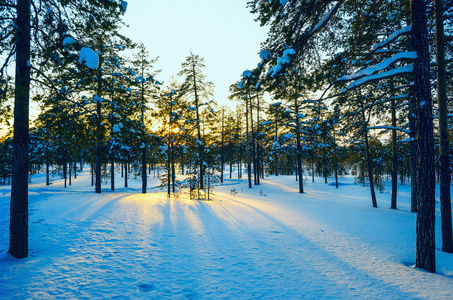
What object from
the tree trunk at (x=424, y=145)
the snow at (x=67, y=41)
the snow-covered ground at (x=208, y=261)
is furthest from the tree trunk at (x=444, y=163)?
the snow at (x=67, y=41)

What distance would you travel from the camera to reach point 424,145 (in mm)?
4477

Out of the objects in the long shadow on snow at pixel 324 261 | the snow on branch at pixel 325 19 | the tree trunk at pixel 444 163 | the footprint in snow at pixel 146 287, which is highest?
the snow on branch at pixel 325 19

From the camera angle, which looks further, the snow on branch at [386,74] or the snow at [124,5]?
the snow at [124,5]

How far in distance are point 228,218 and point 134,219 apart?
371 cm

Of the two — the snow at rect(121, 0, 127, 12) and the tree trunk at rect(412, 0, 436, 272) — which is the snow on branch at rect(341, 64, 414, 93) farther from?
the snow at rect(121, 0, 127, 12)

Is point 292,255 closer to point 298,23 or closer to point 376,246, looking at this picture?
point 376,246

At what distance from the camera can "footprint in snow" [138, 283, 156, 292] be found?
3359mm

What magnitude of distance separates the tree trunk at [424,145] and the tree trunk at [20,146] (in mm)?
8907

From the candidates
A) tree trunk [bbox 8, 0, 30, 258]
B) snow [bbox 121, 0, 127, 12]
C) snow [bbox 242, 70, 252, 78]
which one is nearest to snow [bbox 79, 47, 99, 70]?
tree trunk [bbox 8, 0, 30, 258]

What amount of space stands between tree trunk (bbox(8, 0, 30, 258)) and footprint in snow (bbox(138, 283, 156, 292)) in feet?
9.86

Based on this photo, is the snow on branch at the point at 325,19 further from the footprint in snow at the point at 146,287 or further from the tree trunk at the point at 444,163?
the footprint in snow at the point at 146,287

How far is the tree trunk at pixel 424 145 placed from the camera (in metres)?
4.45

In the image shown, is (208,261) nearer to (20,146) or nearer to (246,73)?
(246,73)

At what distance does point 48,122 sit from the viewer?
548 cm
